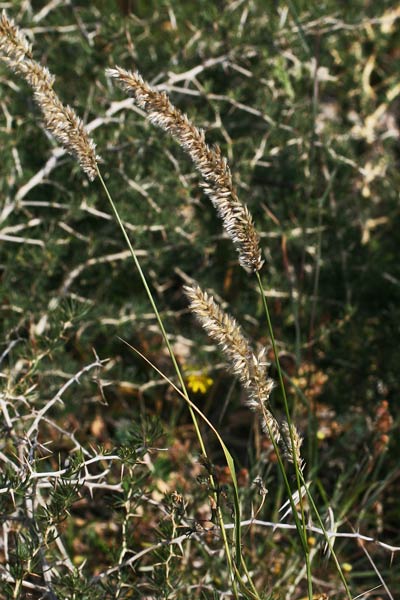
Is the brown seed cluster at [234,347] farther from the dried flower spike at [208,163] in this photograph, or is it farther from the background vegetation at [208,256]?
the background vegetation at [208,256]

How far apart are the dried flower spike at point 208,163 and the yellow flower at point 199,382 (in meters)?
1.43

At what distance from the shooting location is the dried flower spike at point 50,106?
1.60 m

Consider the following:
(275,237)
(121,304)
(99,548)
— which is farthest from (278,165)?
(99,548)

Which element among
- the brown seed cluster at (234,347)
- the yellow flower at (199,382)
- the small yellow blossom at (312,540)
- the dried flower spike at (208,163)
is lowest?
the small yellow blossom at (312,540)

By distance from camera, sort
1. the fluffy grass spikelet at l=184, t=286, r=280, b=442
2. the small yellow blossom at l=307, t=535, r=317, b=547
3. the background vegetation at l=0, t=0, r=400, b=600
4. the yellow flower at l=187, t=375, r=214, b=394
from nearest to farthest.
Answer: the fluffy grass spikelet at l=184, t=286, r=280, b=442
the small yellow blossom at l=307, t=535, r=317, b=547
the background vegetation at l=0, t=0, r=400, b=600
the yellow flower at l=187, t=375, r=214, b=394

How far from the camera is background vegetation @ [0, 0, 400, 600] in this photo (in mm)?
2779

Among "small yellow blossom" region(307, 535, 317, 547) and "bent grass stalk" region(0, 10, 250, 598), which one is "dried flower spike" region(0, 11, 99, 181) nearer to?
"bent grass stalk" region(0, 10, 250, 598)

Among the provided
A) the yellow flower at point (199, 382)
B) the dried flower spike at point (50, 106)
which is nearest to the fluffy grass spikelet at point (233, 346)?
the dried flower spike at point (50, 106)

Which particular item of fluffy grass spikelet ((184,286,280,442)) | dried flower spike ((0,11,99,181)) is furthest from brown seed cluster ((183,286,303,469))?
dried flower spike ((0,11,99,181))

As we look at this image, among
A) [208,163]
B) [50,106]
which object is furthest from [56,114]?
[208,163]

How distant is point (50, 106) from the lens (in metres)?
1.59

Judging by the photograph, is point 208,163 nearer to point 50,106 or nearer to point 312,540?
point 50,106

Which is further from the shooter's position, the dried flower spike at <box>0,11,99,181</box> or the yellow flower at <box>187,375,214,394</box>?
the yellow flower at <box>187,375,214,394</box>

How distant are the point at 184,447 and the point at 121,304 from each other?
615mm
